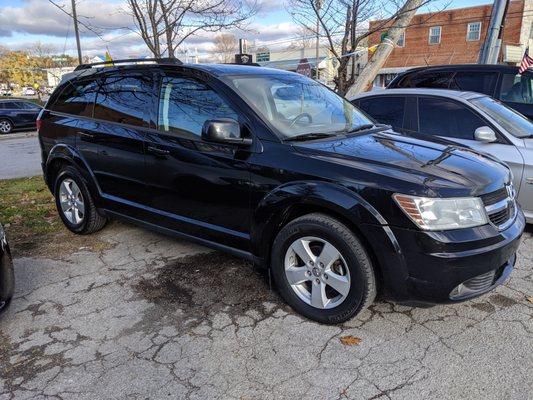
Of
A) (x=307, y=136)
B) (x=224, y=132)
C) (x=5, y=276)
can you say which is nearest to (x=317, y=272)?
(x=307, y=136)

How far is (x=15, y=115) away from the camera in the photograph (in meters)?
21.2

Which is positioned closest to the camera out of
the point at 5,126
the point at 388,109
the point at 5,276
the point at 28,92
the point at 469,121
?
the point at 5,276

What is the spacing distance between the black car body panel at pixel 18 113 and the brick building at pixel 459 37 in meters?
22.4

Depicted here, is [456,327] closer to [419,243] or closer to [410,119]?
[419,243]

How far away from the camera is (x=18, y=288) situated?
12.8ft

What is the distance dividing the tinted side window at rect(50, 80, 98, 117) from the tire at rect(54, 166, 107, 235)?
63 cm

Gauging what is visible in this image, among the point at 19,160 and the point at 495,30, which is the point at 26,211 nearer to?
the point at 19,160

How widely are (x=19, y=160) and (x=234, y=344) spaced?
36.7 feet

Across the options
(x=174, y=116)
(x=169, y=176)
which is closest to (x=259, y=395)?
(x=169, y=176)

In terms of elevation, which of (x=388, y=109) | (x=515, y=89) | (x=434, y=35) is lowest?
(x=388, y=109)

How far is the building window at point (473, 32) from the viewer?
3228cm

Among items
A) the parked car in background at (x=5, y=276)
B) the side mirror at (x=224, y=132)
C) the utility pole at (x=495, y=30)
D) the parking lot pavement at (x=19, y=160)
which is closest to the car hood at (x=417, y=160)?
the side mirror at (x=224, y=132)

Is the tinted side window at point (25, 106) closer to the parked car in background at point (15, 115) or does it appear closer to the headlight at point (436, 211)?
the parked car in background at point (15, 115)

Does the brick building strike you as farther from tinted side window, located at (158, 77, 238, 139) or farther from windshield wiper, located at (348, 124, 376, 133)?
tinted side window, located at (158, 77, 238, 139)
